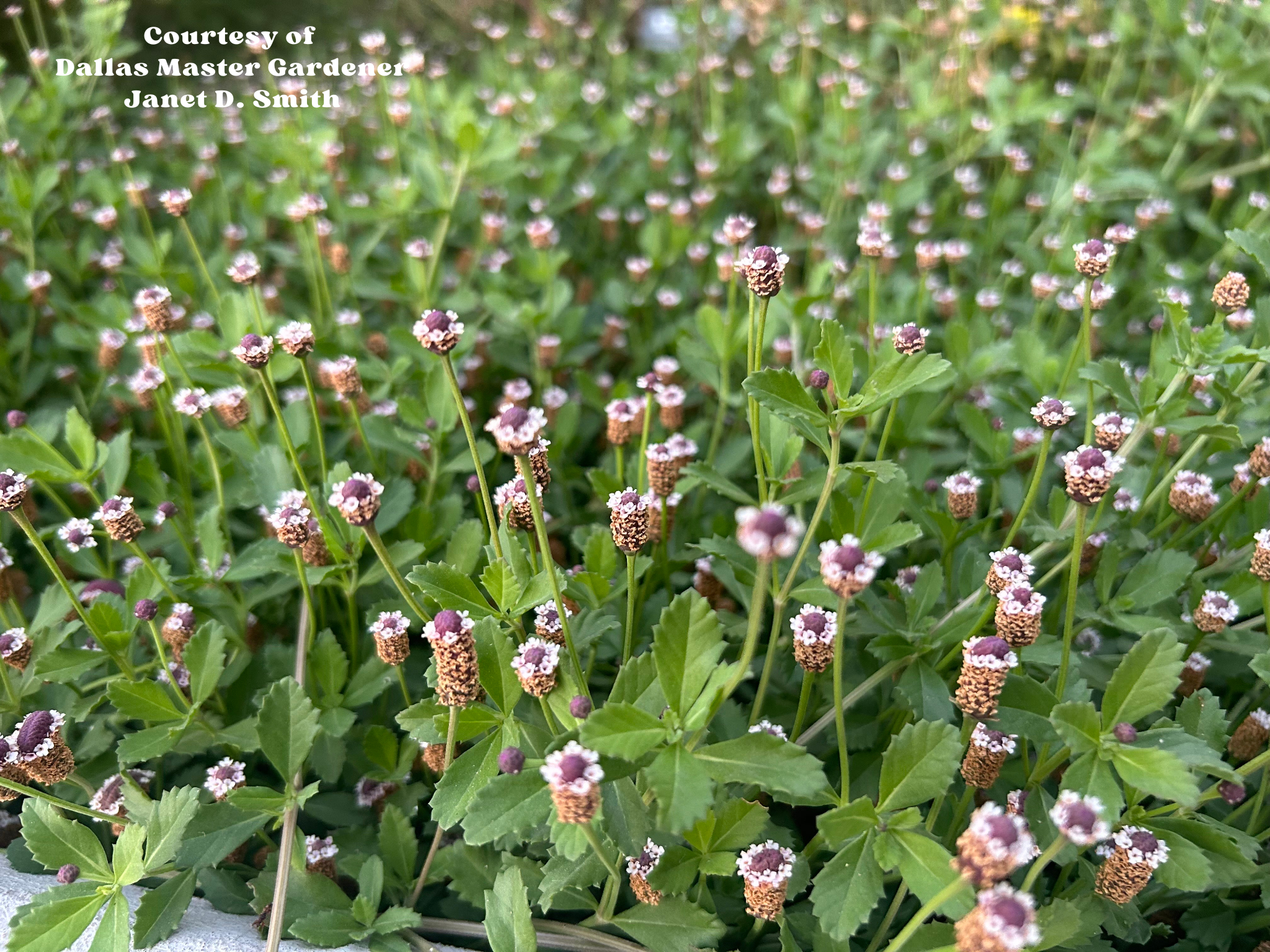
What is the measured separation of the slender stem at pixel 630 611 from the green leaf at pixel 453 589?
0.17 m

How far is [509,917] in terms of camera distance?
1.05 metres

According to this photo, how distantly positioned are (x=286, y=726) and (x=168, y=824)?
17 cm

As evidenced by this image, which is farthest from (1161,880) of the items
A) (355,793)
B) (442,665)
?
(355,793)

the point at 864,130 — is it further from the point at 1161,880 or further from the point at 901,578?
the point at 1161,880

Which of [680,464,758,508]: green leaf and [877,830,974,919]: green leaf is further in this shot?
[680,464,758,508]: green leaf

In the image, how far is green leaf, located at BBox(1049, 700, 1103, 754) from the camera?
0.96 metres

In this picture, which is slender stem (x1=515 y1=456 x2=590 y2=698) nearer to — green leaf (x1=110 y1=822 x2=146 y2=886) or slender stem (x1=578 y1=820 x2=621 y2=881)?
slender stem (x1=578 y1=820 x2=621 y2=881)

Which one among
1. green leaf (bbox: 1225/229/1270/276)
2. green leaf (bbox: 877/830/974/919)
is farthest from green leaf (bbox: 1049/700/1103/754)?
green leaf (bbox: 1225/229/1270/276)

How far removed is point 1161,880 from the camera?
3.28ft

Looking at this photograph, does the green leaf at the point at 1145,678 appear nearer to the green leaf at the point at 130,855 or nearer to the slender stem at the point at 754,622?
the slender stem at the point at 754,622

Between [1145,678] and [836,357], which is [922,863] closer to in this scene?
[1145,678]

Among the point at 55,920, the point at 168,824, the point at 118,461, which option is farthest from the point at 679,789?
the point at 118,461

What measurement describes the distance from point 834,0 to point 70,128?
3.08 meters

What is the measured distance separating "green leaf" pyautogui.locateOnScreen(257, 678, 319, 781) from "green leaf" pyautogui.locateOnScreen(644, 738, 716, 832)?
509 millimetres
